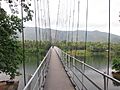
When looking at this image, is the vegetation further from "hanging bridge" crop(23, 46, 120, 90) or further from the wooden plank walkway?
"hanging bridge" crop(23, 46, 120, 90)

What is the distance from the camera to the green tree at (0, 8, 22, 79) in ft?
32.6

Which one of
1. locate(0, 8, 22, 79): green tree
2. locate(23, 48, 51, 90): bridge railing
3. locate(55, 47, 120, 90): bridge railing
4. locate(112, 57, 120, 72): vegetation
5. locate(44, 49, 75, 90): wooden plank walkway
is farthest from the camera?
locate(112, 57, 120, 72): vegetation

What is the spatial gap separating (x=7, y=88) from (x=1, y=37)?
6.42 metres

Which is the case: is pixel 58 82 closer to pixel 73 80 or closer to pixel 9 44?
pixel 73 80

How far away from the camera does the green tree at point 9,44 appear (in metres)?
9.93

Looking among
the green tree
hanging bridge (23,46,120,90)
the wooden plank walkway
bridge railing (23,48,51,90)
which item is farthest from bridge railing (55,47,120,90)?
the green tree

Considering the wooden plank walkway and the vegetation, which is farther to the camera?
the vegetation

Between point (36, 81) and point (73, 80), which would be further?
point (73, 80)

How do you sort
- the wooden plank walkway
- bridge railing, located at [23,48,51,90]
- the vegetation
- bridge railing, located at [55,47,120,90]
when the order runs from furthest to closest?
1. the vegetation
2. the wooden plank walkway
3. bridge railing, located at [55,47,120,90]
4. bridge railing, located at [23,48,51,90]

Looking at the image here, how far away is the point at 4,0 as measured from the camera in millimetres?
7504

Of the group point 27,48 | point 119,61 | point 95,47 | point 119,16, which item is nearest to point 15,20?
point 27,48

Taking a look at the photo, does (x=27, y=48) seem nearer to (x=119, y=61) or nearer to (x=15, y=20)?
(x=15, y=20)

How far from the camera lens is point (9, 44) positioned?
423 inches

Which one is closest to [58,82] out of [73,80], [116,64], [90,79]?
[73,80]
